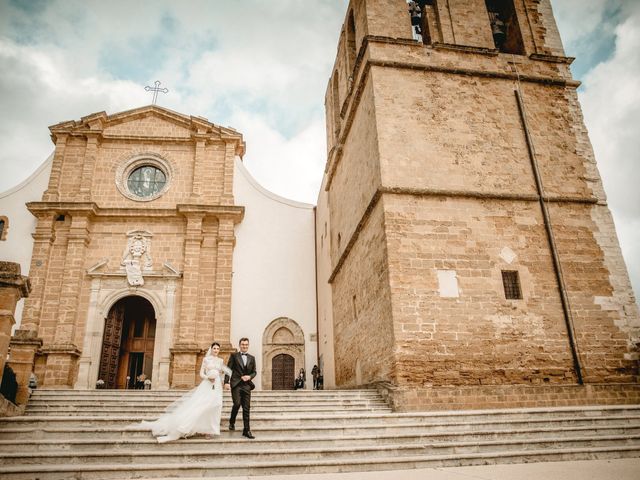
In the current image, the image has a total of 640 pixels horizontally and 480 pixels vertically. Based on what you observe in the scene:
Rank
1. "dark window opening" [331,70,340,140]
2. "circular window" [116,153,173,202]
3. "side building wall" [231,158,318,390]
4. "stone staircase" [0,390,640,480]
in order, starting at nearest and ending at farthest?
"stone staircase" [0,390,640,480] → "side building wall" [231,158,318,390] → "dark window opening" [331,70,340,140] → "circular window" [116,153,173,202]

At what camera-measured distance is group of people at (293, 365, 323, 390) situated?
1377 cm

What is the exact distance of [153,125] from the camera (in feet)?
54.1

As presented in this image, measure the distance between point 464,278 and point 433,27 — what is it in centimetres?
708

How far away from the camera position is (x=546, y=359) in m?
8.91

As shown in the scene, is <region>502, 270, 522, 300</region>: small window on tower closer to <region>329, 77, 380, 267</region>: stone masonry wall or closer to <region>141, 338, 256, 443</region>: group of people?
<region>329, 77, 380, 267</region>: stone masonry wall

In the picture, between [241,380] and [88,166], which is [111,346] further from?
[241,380]

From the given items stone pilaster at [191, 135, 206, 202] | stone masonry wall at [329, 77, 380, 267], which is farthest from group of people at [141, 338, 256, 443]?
stone pilaster at [191, 135, 206, 202]

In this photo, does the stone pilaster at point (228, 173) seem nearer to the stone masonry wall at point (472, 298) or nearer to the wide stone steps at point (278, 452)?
the stone masonry wall at point (472, 298)

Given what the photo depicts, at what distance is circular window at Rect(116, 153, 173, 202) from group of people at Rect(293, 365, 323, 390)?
7.59m

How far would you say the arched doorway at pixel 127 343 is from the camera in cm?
1377

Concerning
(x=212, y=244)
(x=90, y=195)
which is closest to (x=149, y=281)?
(x=212, y=244)

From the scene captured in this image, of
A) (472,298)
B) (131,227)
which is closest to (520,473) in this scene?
(472,298)

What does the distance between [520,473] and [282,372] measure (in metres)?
10.2

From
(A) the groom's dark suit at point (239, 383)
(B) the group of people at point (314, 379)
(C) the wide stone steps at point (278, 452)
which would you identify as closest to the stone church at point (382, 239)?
(B) the group of people at point (314, 379)
